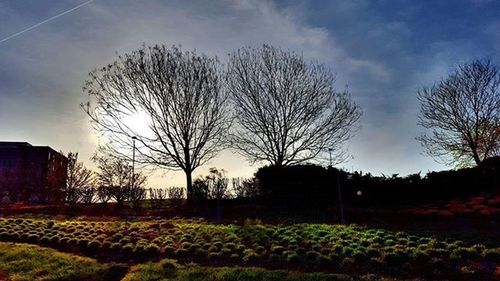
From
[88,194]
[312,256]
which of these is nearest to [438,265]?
[312,256]

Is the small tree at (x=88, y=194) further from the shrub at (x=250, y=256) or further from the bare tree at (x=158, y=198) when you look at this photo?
the shrub at (x=250, y=256)

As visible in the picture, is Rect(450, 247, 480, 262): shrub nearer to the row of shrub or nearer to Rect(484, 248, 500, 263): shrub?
the row of shrub

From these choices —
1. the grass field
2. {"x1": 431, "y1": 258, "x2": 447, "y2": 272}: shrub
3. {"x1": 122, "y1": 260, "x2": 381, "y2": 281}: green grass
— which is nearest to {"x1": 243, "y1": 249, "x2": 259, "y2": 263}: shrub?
the grass field

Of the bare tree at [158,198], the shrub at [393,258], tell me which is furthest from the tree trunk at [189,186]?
the shrub at [393,258]

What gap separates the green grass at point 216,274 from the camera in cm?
970

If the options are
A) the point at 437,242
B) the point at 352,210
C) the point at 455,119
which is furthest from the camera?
the point at 455,119

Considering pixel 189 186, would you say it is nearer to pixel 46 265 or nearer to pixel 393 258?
pixel 46 265

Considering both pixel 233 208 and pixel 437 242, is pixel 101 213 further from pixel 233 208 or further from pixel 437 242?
pixel 437 242

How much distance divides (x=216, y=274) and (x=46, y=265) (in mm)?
4639

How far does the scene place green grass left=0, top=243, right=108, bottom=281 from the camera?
10.7 m

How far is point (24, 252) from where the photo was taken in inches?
518

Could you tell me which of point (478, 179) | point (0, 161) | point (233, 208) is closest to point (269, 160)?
point (233, 208)

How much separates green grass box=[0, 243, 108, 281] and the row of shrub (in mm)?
1013

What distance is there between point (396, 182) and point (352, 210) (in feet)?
12.9
